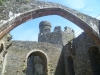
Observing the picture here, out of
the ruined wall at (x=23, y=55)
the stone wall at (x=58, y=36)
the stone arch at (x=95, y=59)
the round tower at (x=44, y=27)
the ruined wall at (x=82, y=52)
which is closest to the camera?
the stone arch at (x=95, y=59)

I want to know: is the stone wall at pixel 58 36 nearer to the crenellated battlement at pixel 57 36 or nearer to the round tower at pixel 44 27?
the crenellated battlement at pixel 57 36

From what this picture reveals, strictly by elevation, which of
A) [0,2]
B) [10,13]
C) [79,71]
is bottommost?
[79,71]

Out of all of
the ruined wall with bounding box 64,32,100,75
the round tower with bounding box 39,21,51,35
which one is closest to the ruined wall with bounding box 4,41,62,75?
the ruined wall with bounding box 64,32,100,75

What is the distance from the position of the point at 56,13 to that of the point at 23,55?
22.9ft

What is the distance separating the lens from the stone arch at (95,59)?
8.81 metres

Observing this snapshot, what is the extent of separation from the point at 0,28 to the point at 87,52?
6427 millimetres

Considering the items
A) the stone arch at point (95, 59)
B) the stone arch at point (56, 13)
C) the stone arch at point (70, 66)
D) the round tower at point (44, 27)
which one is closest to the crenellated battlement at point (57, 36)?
the round tower at point (44, 27)

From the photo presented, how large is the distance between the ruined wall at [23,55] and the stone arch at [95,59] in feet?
13.2

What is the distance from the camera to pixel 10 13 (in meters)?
4.54

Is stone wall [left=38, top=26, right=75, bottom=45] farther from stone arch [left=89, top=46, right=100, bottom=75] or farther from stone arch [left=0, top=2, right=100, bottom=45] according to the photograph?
stone arch [left=0, top=2, right=100, bottom=45]

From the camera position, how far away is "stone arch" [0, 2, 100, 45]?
447 cm

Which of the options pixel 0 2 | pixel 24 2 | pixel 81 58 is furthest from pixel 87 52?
pixel 0 2

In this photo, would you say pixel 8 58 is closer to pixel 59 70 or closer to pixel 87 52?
pixel 59 70

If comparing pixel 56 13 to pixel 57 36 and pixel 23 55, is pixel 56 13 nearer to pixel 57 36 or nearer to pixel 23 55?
pixel 23 55
